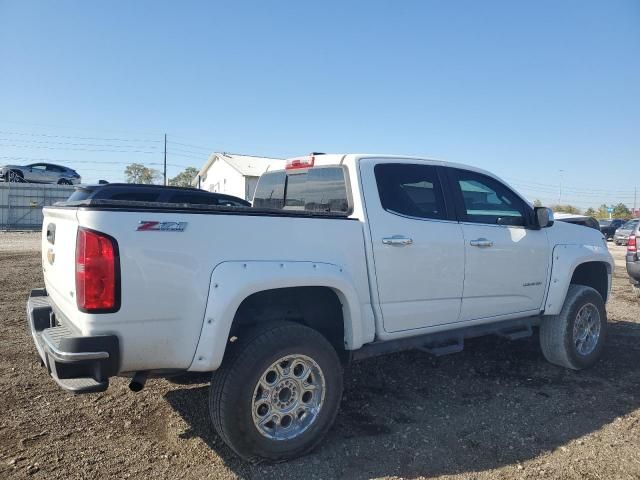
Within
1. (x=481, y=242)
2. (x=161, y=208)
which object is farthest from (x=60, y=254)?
(x=481, y=242)

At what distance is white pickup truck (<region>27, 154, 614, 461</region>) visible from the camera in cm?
263

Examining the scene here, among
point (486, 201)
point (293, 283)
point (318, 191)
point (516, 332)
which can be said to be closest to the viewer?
Result: point (293, 283)

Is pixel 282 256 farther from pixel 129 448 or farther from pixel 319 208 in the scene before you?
pixel 129 448

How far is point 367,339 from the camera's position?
356 cm

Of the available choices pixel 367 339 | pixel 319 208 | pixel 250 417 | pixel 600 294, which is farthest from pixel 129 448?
pixel 600 294

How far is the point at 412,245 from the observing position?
373cm

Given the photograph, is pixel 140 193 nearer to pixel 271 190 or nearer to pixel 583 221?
pixel 271 190

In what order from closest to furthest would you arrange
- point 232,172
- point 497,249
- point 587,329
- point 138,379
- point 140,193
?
point 138,379 → point 497,249 → point 587,329 → point 140,193 → point 232,172

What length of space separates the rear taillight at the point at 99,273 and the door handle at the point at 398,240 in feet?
6.04

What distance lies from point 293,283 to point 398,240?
3.15 feet

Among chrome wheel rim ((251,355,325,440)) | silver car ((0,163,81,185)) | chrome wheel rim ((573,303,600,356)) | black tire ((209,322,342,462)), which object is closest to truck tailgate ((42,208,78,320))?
black tire ((209,322,342,462))

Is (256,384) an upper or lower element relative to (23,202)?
upper

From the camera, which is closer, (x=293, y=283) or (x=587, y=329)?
(x=293, y=283)

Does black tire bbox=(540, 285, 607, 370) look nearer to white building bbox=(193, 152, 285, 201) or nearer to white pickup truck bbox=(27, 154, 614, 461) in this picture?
white pickup truck bbox=(27, 154, 614, 461)
